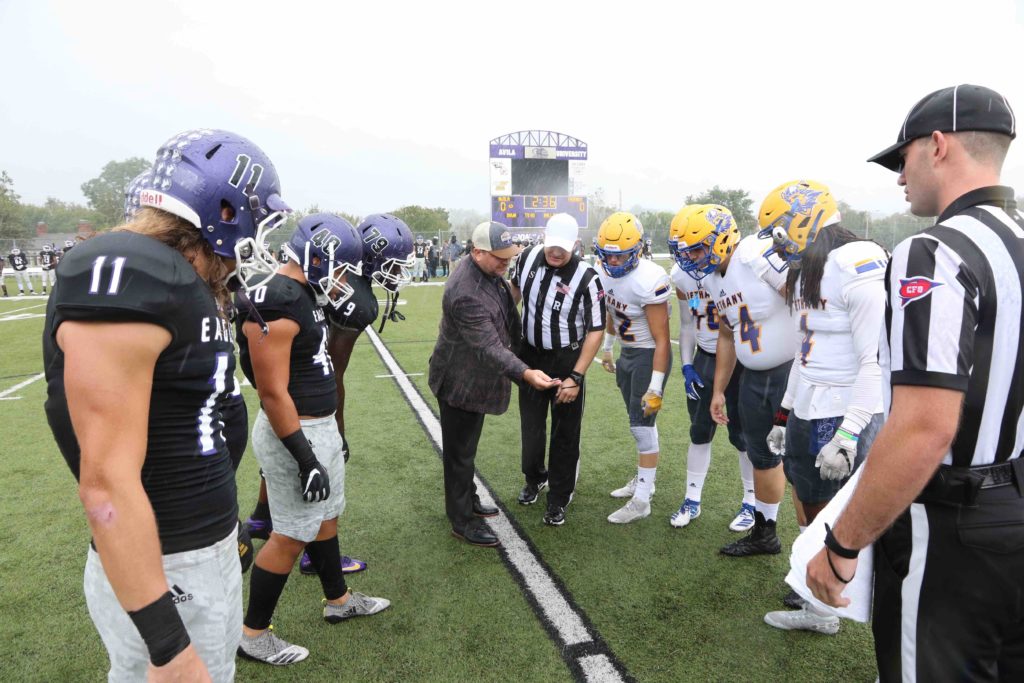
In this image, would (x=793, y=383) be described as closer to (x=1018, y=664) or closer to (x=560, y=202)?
(x=1018, y=664)

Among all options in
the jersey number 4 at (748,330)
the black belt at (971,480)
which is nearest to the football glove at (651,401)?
the jersey number 4 at (748,330)

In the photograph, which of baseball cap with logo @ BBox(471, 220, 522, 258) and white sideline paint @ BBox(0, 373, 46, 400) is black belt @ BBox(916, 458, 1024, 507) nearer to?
baseball cap with logo @ BBox(471, 220, 522, 258)

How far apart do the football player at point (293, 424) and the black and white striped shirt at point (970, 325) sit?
2200 mm

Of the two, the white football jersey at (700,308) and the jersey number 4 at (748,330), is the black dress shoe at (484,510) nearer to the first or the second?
the white football jersey at (700,308)

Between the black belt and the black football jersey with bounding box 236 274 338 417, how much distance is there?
2345 millimetres

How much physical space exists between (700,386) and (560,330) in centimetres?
107

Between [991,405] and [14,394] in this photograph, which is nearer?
[991,405]

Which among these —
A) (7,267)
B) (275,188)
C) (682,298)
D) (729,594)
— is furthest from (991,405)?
(7,267)

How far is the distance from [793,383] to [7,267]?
38085 mm

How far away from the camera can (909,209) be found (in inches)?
71.3

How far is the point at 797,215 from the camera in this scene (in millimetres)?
2971

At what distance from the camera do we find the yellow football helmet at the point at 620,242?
404 centimetres

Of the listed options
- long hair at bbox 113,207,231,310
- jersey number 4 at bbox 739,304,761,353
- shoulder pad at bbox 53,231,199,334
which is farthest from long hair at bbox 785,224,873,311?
Result: shoulder pad at bbox 53,231,199,334

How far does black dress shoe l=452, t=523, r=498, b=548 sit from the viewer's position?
3910mm
